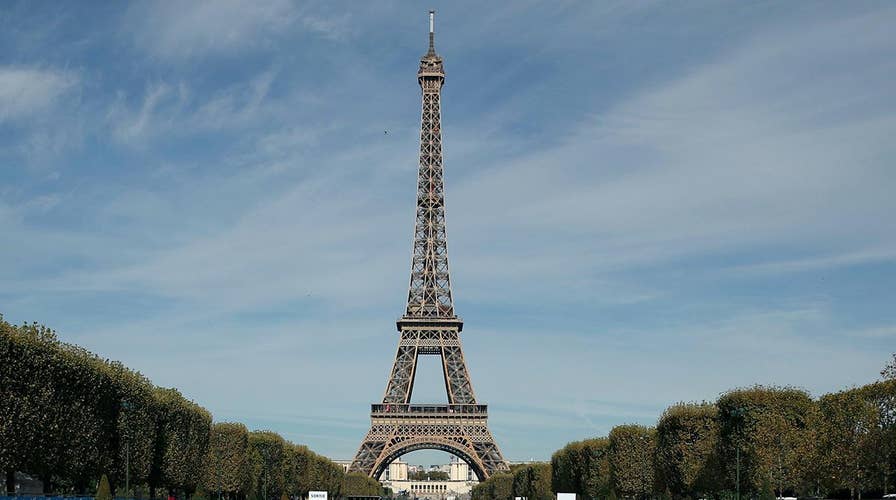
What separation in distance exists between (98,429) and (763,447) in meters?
38.2

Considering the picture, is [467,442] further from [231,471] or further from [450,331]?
[231,471]

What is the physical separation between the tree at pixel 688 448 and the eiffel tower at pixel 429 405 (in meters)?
54.8

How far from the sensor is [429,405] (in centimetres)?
12800

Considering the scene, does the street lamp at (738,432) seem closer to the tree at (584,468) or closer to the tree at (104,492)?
the tree at (584,468)

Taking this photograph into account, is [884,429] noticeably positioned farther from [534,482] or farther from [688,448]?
[534,482]

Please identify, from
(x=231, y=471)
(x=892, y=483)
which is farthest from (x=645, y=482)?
(x=231, y=471)

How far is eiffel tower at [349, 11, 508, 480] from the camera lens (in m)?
127

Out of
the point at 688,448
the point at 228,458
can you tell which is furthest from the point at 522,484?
the point at 688,448

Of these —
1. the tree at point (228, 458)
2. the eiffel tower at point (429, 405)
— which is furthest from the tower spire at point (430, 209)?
the tree at point (228, 458)

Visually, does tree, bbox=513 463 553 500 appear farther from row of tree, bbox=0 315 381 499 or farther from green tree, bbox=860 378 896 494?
green tree, bbox=860 378 896 494

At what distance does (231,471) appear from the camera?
80.9 metres

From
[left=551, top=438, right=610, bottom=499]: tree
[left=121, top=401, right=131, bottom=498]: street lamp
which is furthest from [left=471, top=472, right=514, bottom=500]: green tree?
[left=121, top=401, right=131, bottom=498]: street lamp

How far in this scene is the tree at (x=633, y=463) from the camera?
81312mm

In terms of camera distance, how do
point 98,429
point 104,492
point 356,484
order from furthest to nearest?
point 356,484, point 98,429, point 104,492
